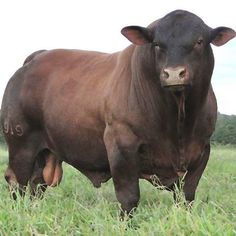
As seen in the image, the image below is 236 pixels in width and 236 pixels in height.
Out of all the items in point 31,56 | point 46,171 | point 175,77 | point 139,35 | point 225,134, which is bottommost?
point 225,134

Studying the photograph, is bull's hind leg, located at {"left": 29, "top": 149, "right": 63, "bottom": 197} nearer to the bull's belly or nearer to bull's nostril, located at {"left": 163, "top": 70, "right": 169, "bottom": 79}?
the bull's belly

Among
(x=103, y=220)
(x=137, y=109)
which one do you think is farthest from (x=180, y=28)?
(x=103, y=220)

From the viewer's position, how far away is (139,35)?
5.75 meters

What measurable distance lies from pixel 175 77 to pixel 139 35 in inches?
33.2

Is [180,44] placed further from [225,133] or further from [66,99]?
[225,133]

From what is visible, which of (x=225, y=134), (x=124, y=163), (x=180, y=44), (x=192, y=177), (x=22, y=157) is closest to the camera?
(x=180, y=44)

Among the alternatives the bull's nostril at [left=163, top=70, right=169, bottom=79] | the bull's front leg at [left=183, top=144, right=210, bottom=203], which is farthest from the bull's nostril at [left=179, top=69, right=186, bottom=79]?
the bull's front leg at [left=183, top=144, right=210, bottom=203]

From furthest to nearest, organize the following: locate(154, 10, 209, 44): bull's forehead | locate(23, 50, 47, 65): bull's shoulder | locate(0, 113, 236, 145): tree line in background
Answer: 1. locate(0, 113, 236, 145): tree line in background
2. locate(23, 50, 47, 65): bull's shoulder
3. locate(154, 10, 209, 44): bull's forehead

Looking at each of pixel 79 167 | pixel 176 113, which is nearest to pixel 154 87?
pixel 176 113

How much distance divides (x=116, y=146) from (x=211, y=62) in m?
1.18

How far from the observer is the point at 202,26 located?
560 centimetres

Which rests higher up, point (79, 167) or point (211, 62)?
point (211, 62)

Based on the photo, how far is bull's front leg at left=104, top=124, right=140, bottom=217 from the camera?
583 centimetres

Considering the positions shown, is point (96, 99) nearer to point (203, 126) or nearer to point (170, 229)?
point (203, 126)
